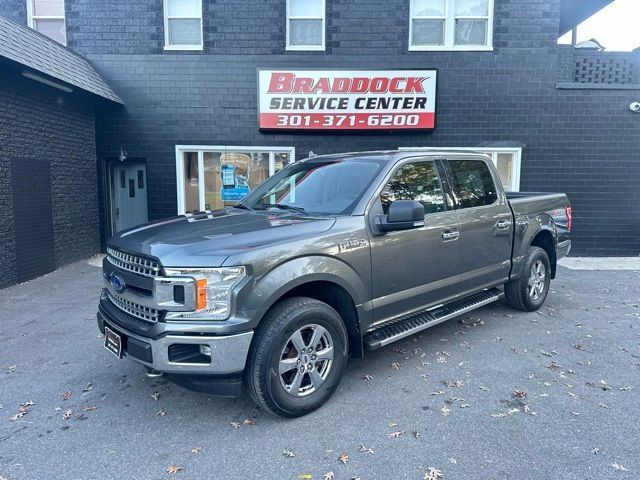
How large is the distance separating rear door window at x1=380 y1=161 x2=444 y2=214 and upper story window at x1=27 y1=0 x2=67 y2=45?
9422 mm

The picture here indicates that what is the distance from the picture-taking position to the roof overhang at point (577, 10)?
10805 mm

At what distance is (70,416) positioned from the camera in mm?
3217

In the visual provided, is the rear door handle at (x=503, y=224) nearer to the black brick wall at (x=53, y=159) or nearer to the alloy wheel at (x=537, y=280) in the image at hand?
the alloy wheel at (x=537, y=280)

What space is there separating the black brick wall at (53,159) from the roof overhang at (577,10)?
12.0 m

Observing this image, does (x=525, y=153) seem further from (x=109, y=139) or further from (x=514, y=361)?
(x=109, y=139)

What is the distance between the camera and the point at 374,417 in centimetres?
316

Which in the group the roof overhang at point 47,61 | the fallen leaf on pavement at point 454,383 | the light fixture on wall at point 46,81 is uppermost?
the roof overhang at point 47,61

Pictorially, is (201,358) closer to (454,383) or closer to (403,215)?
(403,215)

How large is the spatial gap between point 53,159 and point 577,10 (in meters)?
13.3

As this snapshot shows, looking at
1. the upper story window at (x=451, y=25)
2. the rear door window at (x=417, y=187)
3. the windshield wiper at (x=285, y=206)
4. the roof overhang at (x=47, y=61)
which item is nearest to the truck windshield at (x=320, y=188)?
the windshield wiper at (x=285, y=206)

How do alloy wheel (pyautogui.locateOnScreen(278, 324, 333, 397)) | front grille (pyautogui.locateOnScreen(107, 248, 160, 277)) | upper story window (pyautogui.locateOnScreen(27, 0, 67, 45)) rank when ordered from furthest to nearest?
upper story window (pyautogui.locateOnScreen(27, 0, 67, 45)) → alloy wheel (pyautogui.locateOnScreen(278, 324, 333, 397)) → front grille (pyautogui.locateOnScreen(107, 248, 160, 277))

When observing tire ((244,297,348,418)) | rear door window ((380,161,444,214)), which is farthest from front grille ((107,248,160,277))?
rear door window ((380,161,444,214))

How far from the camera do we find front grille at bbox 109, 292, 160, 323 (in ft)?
9.44

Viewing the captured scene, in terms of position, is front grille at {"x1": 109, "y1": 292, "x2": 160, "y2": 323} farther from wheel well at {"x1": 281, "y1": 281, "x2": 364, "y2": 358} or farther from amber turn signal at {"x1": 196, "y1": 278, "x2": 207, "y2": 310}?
wheel well at {"x1": 281, "y1": 281, "x2": 364, "y2": 358}
